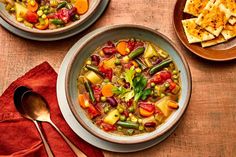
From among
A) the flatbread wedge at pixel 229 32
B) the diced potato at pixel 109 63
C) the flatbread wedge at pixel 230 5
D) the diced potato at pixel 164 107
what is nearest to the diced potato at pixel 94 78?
the diced potato at pixel 109 63

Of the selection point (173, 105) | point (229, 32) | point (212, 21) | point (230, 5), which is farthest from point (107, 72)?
point (230, 5)

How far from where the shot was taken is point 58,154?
526 centimetres

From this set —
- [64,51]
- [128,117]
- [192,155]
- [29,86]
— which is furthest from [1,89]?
[192,155]

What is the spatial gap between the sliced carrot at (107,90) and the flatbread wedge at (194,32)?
32.7 inches

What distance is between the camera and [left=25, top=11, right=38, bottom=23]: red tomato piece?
5.39 meters

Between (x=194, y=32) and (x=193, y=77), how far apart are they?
1.33 ft

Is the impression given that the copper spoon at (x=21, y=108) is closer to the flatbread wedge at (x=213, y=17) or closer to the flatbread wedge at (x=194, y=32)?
the flatbread wedge at (x=194, y=32)

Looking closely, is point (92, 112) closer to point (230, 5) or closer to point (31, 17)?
point (31, 17)

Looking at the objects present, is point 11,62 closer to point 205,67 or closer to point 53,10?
point 53,10

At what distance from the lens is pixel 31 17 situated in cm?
539

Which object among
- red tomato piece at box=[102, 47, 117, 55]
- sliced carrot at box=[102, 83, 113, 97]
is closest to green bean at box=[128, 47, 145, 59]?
red tomato piece at box=[102, 47, 117, 55]

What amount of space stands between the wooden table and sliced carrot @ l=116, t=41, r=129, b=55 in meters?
0.26

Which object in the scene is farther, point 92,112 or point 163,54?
point 163,54

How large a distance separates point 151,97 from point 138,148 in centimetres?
45
